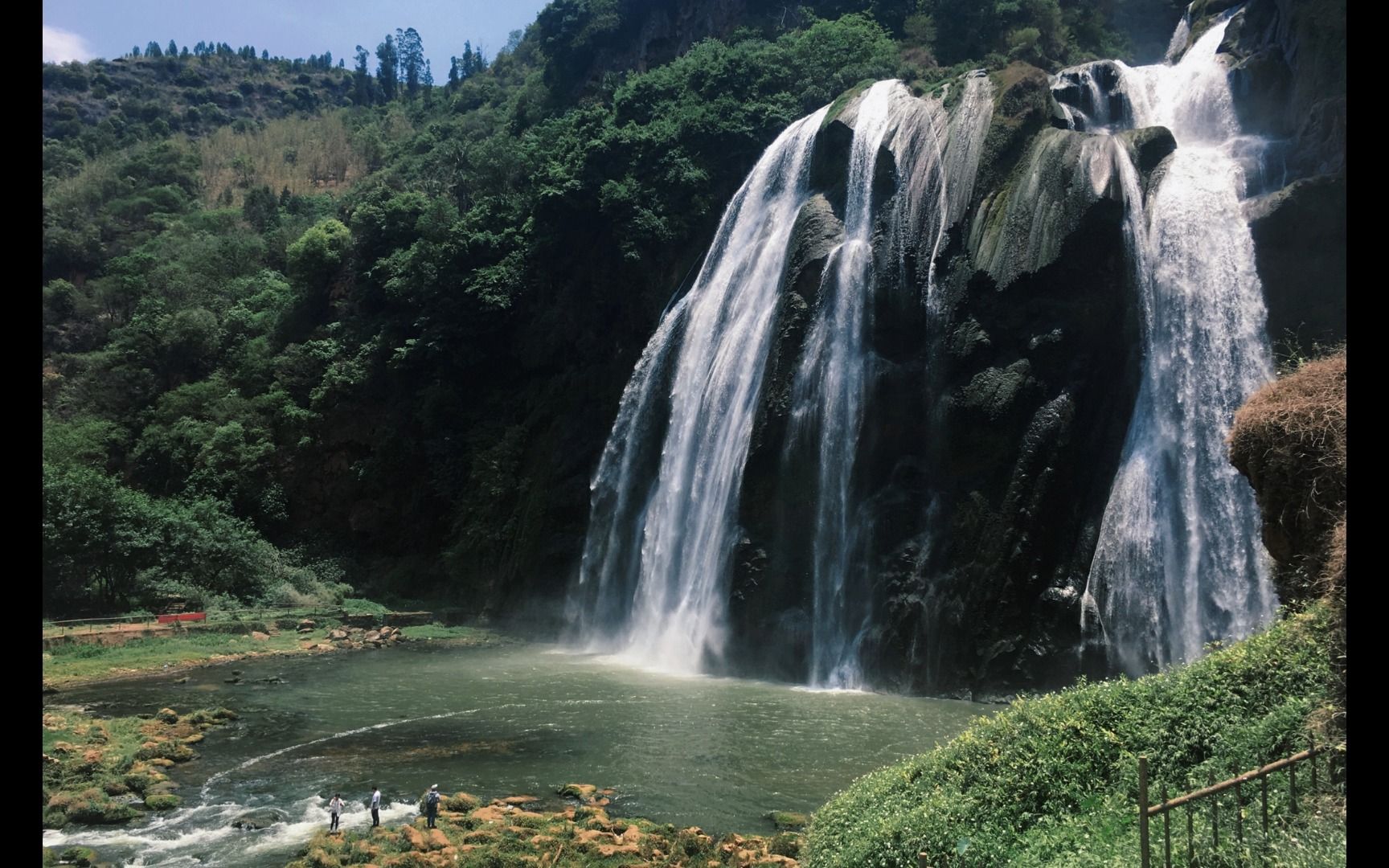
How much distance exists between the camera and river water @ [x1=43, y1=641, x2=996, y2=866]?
14.6 meters

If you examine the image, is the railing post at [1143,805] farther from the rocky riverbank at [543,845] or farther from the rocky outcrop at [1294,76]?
the rocky outcrop at [1294,76]

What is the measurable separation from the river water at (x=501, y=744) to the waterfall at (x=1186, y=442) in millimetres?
3645

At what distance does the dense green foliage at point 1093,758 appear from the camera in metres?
8.09

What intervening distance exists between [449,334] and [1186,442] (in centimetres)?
2999

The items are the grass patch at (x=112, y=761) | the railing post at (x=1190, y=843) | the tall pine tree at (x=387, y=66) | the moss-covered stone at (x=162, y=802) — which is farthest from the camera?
the tall pine tree at (x=387, y=66)

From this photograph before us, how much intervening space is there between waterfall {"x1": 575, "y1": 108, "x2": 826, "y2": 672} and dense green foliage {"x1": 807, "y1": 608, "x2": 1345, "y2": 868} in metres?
16.6

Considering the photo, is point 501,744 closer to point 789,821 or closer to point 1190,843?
point 789,821

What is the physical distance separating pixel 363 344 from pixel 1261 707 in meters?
41.3

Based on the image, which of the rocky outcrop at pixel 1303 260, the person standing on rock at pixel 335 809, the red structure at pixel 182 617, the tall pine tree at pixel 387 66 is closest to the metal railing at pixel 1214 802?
the person standing on rock at pixel 335 809

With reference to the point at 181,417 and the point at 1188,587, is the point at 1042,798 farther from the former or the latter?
the point at 181,417

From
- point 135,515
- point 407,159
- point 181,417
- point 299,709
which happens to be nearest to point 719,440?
point 299,709

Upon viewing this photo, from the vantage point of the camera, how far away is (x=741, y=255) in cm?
3219

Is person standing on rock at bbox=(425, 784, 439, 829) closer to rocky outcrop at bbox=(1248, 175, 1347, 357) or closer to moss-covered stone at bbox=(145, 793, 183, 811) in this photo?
moss-covered stone at bbox=(145, 793, 183, 811)

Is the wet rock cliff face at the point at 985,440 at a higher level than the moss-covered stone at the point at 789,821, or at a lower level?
higher
